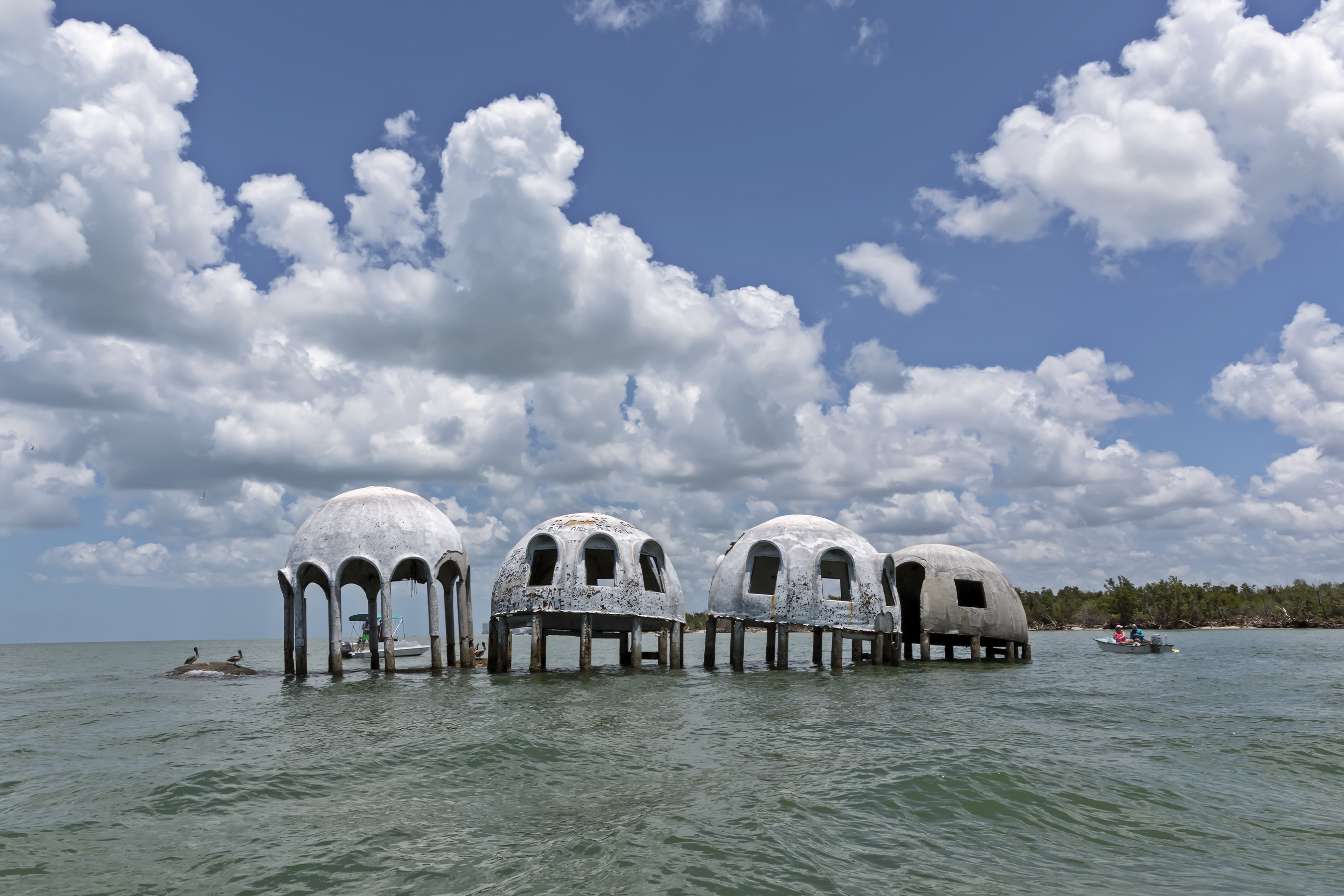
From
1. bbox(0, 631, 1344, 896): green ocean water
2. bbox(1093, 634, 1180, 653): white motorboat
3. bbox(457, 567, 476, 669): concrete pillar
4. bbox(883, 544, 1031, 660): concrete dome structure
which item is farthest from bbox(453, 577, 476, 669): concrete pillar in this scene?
bbox(1093, 634, 1180, 653): white motorboat

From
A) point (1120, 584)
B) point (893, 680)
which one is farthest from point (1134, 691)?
point (1120, 584)

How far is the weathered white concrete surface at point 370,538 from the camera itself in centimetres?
3219

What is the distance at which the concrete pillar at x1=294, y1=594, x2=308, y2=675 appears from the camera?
33.7m

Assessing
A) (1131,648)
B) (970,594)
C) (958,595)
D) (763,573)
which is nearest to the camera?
(958,595)

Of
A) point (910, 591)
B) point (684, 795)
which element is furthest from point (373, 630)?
Answer: point (684, 795)

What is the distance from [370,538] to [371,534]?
0.49ft

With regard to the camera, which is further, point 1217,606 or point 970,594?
point 1217,606

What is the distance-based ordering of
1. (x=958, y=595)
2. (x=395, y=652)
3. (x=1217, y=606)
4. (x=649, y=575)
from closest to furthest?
(x=649, y=575) < (x=958, y=595) < (x=395, y=652) < (x=1217, y=606)

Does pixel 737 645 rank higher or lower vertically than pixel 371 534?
lower

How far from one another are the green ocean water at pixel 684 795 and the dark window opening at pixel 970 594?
14561mm

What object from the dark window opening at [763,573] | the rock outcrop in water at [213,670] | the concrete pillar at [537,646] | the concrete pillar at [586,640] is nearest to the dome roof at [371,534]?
the concrete pillar at [537,646]

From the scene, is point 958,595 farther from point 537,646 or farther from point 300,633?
→ point 300,633

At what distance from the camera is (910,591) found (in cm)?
4566

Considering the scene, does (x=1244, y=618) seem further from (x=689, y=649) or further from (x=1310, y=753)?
(x=1310, y=753)
